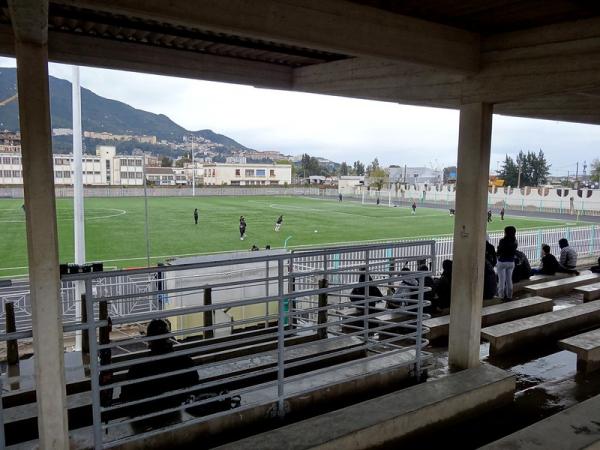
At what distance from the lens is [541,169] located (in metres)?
86.1

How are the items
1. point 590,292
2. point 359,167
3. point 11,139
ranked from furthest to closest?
point 359,167, point 11,139, point 590,292

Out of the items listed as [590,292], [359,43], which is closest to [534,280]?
[590,292]

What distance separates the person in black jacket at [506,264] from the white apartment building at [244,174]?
326ft

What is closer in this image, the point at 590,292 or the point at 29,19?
the point at 29,19

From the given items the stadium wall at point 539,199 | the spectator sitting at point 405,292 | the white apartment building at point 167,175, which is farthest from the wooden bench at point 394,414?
the white apartment building at point 167,175

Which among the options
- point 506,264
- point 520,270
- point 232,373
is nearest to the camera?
point 232,373

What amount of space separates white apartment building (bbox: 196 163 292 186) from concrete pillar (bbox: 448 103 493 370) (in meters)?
102

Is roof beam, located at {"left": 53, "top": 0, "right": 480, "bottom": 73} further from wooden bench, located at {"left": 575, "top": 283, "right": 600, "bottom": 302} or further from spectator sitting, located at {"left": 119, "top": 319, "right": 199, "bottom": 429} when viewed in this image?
wooden bench, located at {"left": 575, "top": 283, "right": 600, "bottom": 302}

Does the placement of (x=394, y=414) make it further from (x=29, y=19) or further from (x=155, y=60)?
(x=155, y=60)

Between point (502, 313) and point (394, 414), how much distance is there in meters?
3.76

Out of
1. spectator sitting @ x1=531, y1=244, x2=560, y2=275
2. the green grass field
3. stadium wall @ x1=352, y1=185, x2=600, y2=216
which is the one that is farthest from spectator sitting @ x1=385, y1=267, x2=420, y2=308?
stadium wall @ x1=352, y1=185, x2=600, y2=216

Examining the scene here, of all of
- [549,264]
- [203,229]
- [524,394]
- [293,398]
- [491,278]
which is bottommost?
[203,229]

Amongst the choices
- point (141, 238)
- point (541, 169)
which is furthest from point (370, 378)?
point (541, 169)

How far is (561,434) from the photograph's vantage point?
4078mm
